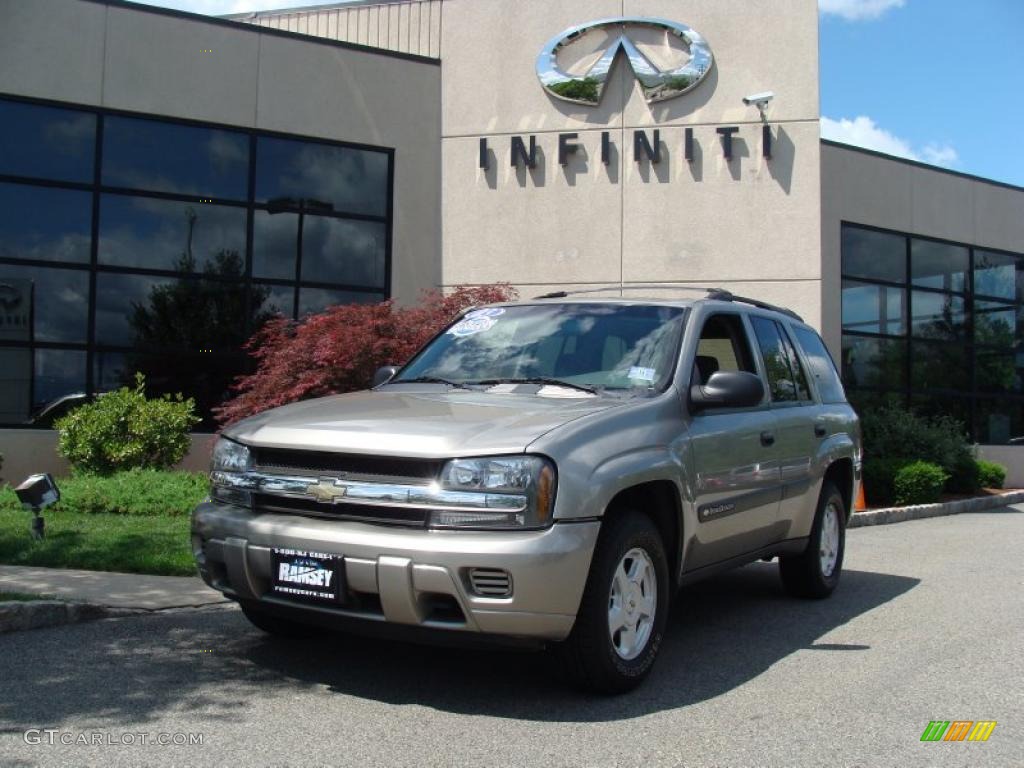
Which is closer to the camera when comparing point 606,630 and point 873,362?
point 606,630

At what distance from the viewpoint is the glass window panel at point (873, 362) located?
57.6 feet

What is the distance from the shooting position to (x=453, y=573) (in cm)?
407

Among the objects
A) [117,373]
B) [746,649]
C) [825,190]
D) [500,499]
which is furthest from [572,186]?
[500,499]

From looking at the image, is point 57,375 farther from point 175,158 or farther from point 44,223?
point 175,158

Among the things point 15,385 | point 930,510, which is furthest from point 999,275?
point 15,385

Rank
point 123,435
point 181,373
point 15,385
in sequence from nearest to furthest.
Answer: point 123,435 < point 15,385 < point 181,373

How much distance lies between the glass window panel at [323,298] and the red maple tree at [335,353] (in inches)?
142

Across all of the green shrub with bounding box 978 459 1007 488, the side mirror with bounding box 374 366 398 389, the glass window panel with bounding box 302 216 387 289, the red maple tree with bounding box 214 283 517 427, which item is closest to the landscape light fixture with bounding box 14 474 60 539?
the red maple tree with bounding box 214 283 517 427

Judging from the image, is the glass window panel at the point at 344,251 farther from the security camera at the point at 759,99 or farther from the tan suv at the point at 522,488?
the tan suv at the point at 522,488

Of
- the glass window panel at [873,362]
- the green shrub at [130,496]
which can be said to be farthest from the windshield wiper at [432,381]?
the glass window panel at [873,362]

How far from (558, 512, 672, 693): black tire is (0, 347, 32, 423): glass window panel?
10868mm

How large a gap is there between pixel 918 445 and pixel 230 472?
12993mm

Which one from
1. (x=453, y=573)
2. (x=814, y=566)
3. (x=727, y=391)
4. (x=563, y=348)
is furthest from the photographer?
(x=814, y=566)

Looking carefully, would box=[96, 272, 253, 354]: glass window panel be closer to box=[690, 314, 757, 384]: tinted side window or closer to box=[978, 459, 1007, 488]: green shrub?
box=[690, 314, 757, 384]: tinted side window
